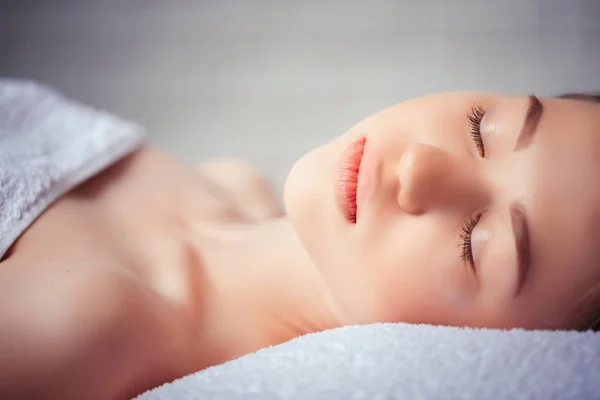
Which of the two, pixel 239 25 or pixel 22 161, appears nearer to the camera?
pixel 22 161

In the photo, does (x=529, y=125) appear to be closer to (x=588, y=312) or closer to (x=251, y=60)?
(x=588, y=312)

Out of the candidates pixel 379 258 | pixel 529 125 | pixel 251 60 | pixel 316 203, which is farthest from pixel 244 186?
pixel 529 125

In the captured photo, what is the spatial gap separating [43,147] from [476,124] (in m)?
0.78

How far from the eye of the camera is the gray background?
1408 mm

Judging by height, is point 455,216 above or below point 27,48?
below

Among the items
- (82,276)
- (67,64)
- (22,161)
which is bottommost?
(82,276)

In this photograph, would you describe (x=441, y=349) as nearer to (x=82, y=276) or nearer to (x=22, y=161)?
(x=82, y=276)

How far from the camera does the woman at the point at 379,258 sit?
73 cm

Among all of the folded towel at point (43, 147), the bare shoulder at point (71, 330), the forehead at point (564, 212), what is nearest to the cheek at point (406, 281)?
the forehead at point (564, 212)

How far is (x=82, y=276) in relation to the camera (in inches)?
30.4

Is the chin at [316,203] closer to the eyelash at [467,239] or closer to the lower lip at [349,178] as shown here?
the lower lip at [349,178]

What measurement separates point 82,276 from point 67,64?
3.14ft

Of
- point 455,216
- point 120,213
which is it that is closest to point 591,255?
point 455,216

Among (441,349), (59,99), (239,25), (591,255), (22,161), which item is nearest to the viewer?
(441,349)
